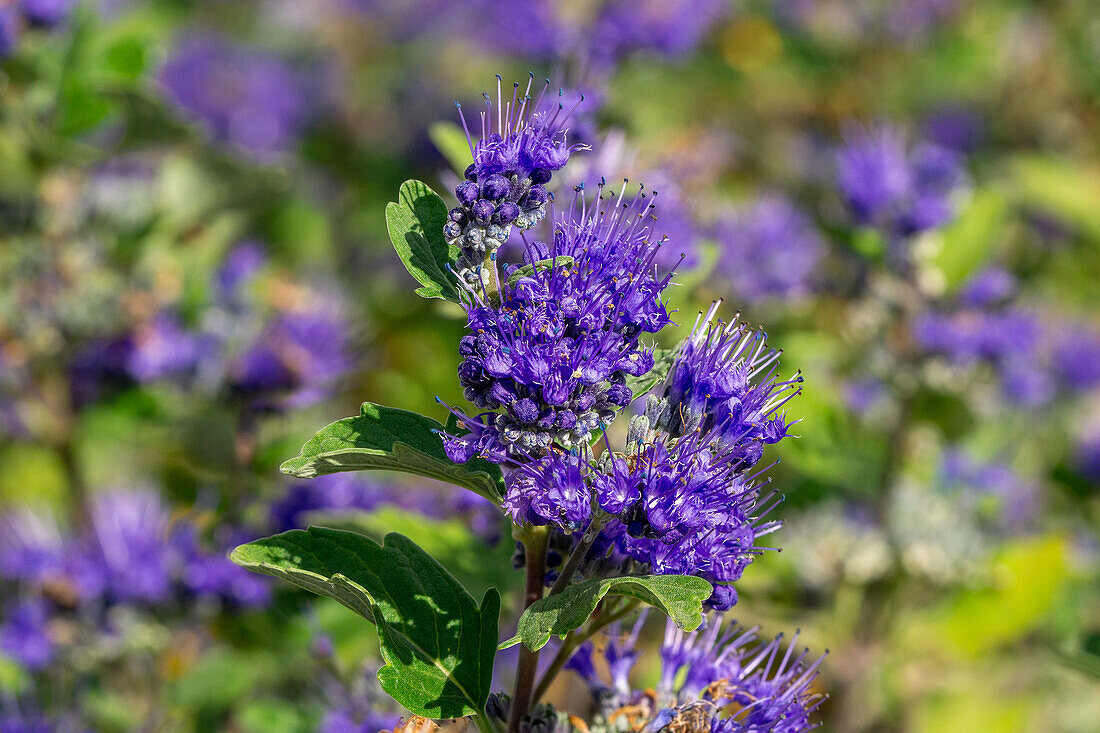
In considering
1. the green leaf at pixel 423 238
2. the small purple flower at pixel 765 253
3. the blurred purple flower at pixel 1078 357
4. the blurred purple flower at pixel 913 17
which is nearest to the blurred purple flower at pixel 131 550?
the green leaf at pixel 423 238

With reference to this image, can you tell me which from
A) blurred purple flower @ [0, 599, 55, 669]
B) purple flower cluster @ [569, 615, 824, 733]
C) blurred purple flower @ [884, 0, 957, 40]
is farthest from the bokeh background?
blurred purple flower @ [884, 0, 957, 40]

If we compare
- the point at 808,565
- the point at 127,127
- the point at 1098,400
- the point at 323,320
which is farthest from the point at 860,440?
the point at 127,127

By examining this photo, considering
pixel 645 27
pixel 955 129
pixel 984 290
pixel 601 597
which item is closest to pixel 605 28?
pixel 645 27

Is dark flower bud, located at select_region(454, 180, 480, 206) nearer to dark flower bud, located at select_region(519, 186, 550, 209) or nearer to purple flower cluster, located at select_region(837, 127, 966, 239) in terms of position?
dark flower bud, located at select_region(519, 186, 550, 209)

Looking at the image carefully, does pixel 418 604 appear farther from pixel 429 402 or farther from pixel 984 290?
pixel 984 290

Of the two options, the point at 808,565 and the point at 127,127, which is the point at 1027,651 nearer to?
the point at 808,565

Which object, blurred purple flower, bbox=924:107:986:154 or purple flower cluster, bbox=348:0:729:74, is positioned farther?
blurred purple flower, bbox=924:107:986:154

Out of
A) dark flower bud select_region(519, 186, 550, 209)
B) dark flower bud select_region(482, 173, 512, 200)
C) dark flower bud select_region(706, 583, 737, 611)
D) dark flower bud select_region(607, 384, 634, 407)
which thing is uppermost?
dark flower bud select_region(519, 186, 550, 209)
